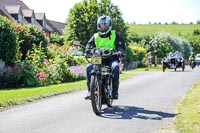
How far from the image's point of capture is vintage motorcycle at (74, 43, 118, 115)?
364 inches

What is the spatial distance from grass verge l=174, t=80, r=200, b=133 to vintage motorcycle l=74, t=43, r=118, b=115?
5.79 feet

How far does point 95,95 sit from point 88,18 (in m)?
40.7

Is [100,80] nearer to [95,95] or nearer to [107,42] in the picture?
[95,95]

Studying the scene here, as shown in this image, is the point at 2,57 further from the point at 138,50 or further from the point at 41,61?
the point at 138,50

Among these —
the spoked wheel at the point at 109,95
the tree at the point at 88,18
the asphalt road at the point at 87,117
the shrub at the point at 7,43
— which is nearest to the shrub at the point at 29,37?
the shrub at the point at 7,43

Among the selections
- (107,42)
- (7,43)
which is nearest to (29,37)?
(7,43)

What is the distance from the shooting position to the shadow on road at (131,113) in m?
9.05

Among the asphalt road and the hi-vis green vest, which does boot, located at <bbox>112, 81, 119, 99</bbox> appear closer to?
the asphalt road

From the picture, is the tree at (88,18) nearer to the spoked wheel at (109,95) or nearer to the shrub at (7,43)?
the shrub at (7,43)

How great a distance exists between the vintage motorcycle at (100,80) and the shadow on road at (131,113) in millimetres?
218

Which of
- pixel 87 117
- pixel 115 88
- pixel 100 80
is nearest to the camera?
pixel 87 117

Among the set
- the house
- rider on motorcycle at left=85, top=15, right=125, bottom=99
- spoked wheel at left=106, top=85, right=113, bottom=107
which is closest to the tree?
the house

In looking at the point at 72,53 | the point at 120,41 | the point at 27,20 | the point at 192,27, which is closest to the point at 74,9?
the point at 27,20

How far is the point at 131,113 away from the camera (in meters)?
9.62
